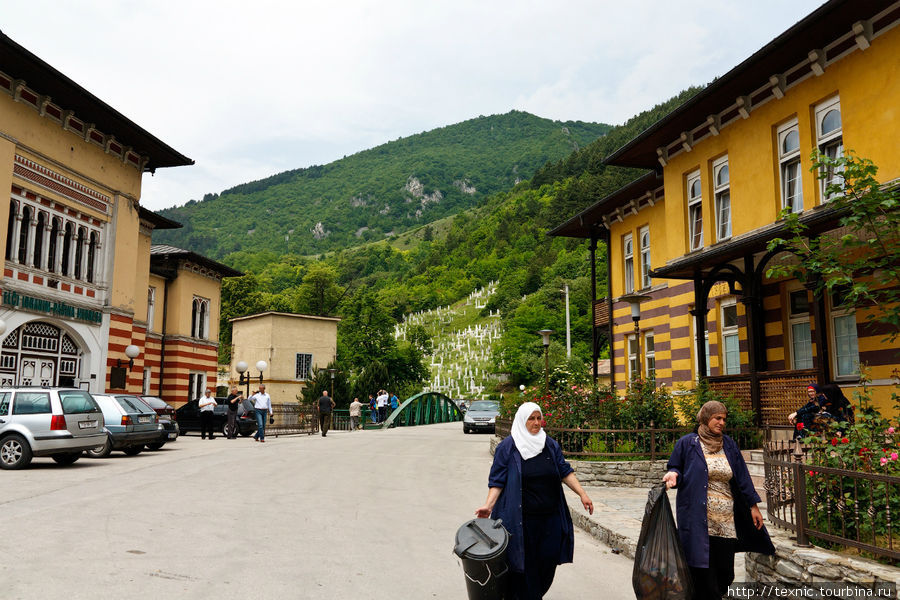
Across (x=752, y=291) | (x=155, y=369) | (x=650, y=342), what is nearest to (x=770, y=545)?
(x=752, y=291)

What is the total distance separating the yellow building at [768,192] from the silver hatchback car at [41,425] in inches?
517

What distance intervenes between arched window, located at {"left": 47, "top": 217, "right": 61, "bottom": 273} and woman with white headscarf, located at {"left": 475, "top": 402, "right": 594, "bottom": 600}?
21905mm

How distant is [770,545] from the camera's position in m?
5.27

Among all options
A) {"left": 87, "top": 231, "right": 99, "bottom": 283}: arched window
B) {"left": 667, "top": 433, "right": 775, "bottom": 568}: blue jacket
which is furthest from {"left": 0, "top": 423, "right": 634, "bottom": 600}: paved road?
{"left": 87, "top": 231, "right": 99, "bottom": 283}: arched window

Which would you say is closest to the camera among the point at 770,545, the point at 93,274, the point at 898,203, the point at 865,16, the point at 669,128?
the point at 770,545

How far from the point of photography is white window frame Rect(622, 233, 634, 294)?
24266 millimetres

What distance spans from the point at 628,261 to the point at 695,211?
246 inches

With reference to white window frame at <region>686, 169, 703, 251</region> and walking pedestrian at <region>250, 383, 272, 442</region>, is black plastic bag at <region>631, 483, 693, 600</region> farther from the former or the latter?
walking pedestrian at <region>250, 383, 272, 442</region>

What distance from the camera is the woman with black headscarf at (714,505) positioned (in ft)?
16.6

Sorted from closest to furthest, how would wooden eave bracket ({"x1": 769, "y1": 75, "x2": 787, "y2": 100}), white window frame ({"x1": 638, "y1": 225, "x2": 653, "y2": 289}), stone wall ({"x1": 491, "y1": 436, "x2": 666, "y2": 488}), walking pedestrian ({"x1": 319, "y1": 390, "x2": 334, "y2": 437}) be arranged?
stone wall ({"x1": 491, "y1": 436, "x2": 666, "y2": 488})
wooden eave bracket ({"x1": 769, "y1": 75, "x2": 787, "y2": 100})
white window frame ({"x1": 638, "y1": 225, "x2": 653, "y2": 289})
walking pedestrian ({"x1": 319, "y1": 390, "x2": 334, "y2": 437})

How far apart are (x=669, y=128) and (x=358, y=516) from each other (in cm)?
1324

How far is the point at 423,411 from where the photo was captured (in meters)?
45.2

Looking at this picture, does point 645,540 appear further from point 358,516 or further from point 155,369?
point 155,369

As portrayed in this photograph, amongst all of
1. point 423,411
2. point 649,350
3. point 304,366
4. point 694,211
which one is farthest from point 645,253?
point 304,366
